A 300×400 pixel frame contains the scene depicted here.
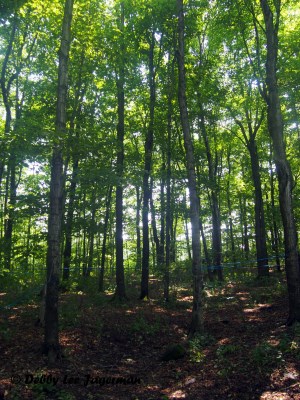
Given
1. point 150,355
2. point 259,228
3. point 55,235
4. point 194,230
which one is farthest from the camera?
point 259,228

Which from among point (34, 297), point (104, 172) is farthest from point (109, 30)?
point (34, 297)

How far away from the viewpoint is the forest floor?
18.6 ft

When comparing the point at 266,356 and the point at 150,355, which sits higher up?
the point at 266,356

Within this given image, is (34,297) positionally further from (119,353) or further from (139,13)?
(139,13)

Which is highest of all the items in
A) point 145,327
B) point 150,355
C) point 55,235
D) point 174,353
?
point 55,235

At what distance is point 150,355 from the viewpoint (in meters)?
8.25

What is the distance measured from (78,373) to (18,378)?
124 centimetres

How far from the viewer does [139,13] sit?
14555 millimetres

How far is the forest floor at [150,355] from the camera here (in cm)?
566

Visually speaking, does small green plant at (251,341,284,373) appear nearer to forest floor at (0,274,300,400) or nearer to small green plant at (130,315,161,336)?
forest floor at (0,274,300,400)

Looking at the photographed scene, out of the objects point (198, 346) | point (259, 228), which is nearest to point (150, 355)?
point (198, 346)

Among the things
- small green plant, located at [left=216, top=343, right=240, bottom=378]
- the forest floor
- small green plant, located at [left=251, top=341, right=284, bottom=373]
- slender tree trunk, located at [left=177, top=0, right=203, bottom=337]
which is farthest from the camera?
slender tree trunk, located at [left=177, top=0, right=203, bottom=337]

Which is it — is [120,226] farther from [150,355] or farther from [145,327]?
[150,355]

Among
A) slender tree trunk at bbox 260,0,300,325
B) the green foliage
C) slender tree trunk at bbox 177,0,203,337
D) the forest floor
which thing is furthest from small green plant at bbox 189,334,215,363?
slender tree trunk at bbox 260,0,300,325
